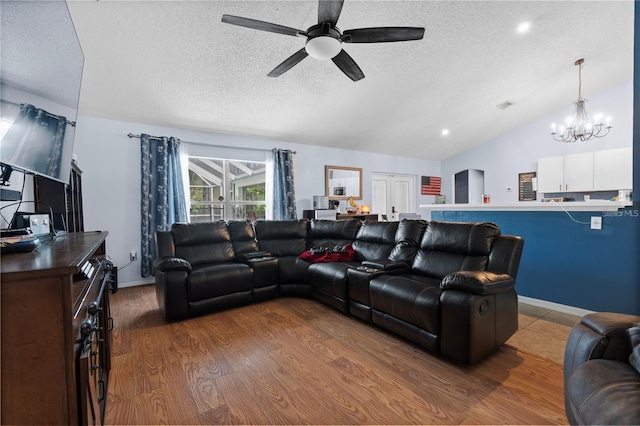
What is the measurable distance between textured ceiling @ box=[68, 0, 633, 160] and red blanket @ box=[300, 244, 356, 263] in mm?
2290

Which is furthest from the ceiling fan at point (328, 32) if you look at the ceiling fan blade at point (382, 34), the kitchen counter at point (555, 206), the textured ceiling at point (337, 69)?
the kitchen counter at point (555, 206)

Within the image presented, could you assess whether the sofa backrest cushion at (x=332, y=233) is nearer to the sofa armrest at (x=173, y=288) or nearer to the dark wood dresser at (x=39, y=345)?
the sofa armrest at (x=173, y=288)

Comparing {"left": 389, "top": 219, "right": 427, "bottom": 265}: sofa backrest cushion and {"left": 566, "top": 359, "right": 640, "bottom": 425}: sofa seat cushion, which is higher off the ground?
{"left": 389, "top": 219, "right": 427, "bottom": 265}: sofa backrest cushion

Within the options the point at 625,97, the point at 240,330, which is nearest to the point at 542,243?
the point at 240,330

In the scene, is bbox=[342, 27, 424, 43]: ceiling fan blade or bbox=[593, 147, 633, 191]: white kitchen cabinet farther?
bbox=[593, 147, 633, 191]: white kitchen cabinet

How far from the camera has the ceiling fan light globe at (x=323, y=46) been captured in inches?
83.9

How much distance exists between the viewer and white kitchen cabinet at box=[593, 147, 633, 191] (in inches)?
191

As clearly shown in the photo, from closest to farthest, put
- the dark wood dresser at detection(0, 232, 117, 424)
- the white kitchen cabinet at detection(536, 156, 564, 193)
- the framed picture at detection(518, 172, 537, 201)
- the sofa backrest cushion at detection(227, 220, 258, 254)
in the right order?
the dark wood dresser at detection(0, 232, 117, 424) < the sofa backrest cushion at detection(227, 220, 258, 254) < the white kitchen cabinet at detection(536, 156, 564, 193) < the framed picture at detection(518, 172, 537, 201)

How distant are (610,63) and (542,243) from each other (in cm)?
368

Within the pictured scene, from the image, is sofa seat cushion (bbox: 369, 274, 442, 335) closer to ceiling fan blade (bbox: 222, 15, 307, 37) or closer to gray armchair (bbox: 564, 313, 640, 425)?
gray armchair (bbox: 564, 313, 640, 425)

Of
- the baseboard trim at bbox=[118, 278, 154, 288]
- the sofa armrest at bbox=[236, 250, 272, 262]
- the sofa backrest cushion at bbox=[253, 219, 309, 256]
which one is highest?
the sofa backrest cushion at bbox=[253, 219, 309, 256]

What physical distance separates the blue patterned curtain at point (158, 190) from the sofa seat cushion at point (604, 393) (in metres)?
4.66

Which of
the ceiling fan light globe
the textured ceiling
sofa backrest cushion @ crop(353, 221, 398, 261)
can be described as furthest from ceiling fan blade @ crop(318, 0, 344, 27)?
sofa backrest cushion @ crop(353, 221, 398, 261)

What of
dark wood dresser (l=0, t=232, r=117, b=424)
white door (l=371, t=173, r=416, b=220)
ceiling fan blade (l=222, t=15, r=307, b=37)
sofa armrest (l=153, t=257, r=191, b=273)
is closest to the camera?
dark wood dresser (l=0, t=232, r=117, b=424)
